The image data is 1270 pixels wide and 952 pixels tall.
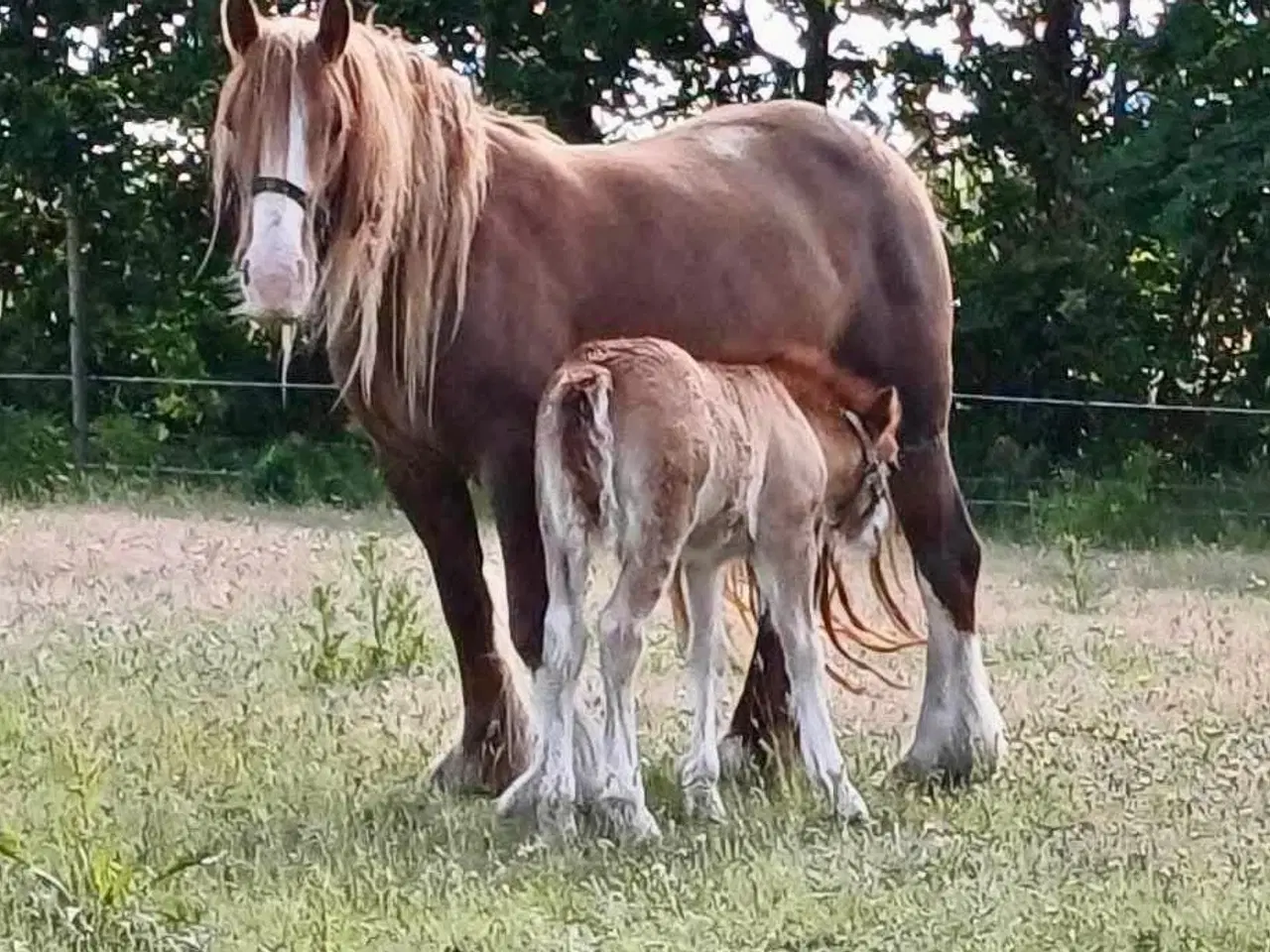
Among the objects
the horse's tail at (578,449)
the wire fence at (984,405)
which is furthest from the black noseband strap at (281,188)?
the wire fence at (984,405)

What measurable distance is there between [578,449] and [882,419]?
1.07 m

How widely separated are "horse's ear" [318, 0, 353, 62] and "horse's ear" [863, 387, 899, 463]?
5.51ft

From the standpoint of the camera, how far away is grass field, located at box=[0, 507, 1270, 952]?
13.4ft

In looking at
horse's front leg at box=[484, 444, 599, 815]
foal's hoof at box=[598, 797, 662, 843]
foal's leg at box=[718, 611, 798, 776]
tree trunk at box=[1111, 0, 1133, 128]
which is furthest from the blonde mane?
tree trunk at box=[1111, 0, 1133, 128]

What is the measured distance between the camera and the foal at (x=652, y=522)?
4828mm

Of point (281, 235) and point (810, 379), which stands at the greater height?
point (281, 235)

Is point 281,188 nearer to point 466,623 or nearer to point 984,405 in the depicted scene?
point 466,623

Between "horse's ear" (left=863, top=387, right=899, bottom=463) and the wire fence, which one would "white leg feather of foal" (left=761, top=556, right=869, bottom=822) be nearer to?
"horse's ear" (left=863, top=387, right=899, bottom=463)

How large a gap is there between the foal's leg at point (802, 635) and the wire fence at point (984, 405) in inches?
340

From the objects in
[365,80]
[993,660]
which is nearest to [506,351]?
[365,80]

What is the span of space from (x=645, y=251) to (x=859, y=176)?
907 millimetres

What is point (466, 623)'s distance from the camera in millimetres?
5535

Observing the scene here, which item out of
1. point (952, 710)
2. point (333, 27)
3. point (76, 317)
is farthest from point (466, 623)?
point (76, 317)

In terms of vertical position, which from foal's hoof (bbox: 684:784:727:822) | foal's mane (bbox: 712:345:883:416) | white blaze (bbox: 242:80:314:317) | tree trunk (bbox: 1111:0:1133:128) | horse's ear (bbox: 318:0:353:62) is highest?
tree trunk (bbox: 1111:0:1133:128)
